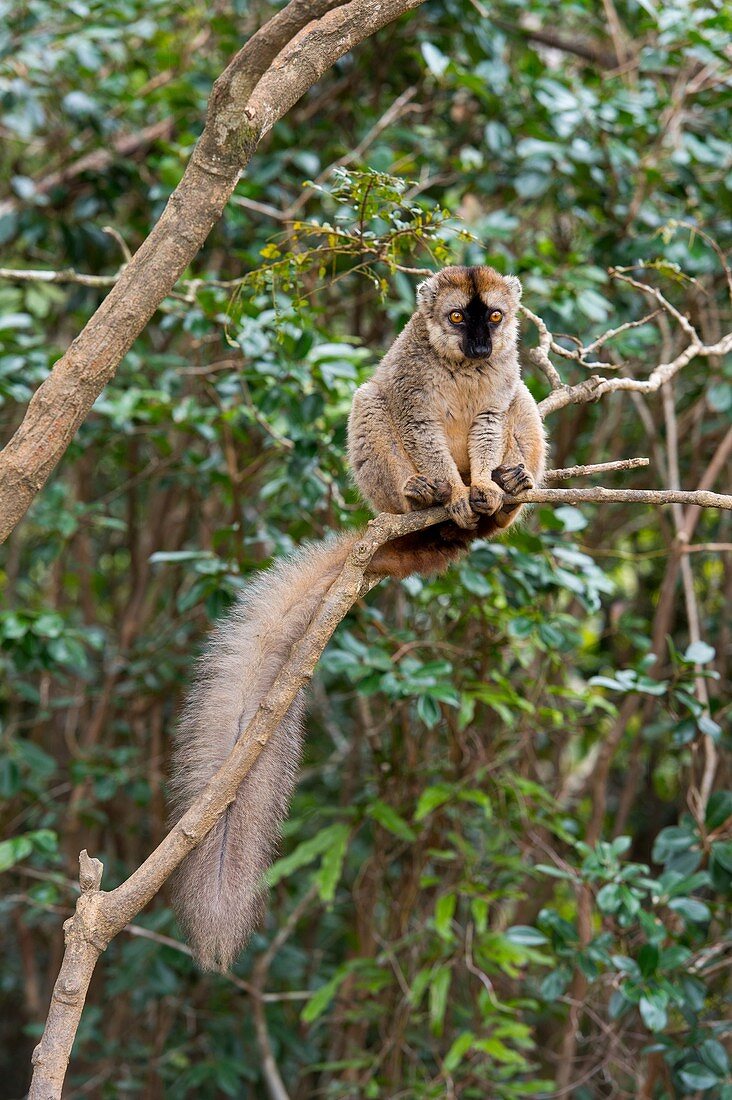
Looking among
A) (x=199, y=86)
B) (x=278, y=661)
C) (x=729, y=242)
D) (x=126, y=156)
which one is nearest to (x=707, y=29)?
(x=729, y=242)

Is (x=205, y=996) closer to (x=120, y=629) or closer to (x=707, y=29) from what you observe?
(x=120, y=629)

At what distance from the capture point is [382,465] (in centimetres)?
431

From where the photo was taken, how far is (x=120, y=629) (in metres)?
7.47

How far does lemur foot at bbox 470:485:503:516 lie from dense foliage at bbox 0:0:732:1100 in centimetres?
62

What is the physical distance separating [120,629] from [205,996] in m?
2.36

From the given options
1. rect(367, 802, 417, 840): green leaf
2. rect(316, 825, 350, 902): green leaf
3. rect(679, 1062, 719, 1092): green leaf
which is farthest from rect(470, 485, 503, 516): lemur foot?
rect(679, 1062, 719, 1092): green leaf

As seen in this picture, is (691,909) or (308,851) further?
(308,851)

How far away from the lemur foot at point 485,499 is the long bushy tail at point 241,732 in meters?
0.22

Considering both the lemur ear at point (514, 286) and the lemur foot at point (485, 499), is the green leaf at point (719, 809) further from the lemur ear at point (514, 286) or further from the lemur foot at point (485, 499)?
the lemur ear at point (514, 286)

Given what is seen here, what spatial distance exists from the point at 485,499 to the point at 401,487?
0.35m

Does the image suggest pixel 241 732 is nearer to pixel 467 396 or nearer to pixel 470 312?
pixel 467 396

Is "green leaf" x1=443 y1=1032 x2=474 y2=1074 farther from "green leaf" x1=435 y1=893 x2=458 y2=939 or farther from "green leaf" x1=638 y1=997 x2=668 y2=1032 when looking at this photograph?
"green leaf" x1=638 y1=997 x2=668 y2=1032

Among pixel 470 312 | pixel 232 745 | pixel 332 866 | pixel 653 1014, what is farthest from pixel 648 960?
pixel 470 312

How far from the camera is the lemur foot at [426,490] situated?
4.21 meters
